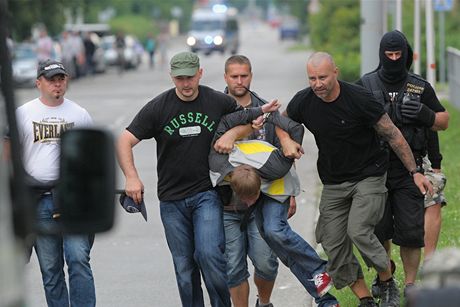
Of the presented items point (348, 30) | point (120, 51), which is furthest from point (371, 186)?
point (120, 51)

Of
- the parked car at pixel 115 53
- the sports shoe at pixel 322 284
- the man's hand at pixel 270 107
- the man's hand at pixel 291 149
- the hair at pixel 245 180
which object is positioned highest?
the man's hand at pixel 270 107

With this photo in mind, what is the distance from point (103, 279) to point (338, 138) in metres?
3.30

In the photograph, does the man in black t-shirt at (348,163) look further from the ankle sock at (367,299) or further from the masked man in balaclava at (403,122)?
the masked man in balaclava at (403,122)

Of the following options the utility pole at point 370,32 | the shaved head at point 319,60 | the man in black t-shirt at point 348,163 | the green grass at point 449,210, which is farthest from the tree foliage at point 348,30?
the shaved head at point 319,60

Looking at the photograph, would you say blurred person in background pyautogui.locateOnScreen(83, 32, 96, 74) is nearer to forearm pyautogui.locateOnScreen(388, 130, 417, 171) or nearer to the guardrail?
the guardrail

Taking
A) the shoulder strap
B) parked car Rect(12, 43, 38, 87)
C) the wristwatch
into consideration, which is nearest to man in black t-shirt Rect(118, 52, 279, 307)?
the shoulder strap

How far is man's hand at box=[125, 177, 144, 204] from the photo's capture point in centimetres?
784

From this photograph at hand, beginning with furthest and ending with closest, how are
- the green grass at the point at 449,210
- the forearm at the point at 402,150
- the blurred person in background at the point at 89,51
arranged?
the blurred person in background at the point at 89,51
the green grass at the point at 449,210
the forearm at the point at 402,150

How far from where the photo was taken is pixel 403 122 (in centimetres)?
862

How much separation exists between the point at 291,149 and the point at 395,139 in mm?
720

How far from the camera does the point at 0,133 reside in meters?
4.03

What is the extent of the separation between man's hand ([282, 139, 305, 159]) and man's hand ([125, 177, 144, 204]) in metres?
0.96

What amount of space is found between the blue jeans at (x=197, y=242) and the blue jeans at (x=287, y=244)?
0.97 feet

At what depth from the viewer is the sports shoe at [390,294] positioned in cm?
859
